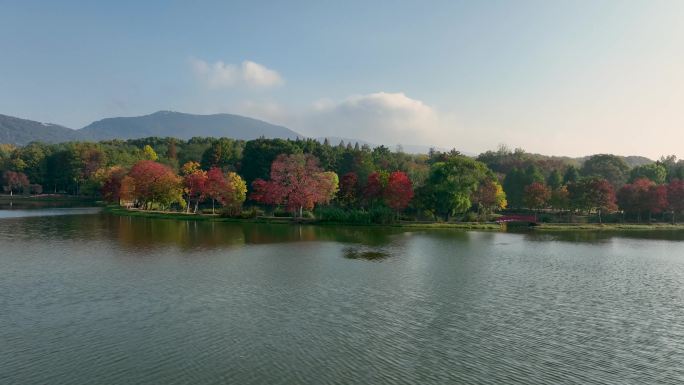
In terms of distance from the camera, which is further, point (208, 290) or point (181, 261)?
point (181, 261)

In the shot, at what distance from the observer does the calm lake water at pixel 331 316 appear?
18.3 m

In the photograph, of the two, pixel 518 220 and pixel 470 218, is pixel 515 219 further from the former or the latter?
pixel 470 218

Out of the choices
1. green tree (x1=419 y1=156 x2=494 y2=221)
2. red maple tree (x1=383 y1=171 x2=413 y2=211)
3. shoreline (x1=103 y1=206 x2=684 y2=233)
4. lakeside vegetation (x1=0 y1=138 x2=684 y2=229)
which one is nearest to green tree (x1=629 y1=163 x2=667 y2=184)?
lakeside vegetation (x1=0 y1=138 x2=684 y2=229)

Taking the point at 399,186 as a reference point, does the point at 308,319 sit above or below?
below

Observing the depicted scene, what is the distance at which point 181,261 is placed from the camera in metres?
39.6

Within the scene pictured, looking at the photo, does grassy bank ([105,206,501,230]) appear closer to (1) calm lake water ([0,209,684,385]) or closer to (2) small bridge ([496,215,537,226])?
(2) small bridge ([496,215,537,226])

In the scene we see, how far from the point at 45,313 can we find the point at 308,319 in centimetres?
1411

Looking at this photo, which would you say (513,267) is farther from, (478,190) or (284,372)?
(478,190)

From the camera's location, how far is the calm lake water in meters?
18.3

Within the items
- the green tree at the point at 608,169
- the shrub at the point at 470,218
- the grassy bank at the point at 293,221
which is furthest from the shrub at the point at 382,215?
the green tree at the point at 608,169

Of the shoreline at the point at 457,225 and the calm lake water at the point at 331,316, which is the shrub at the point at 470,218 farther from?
the calm lake water at the point at 331,316

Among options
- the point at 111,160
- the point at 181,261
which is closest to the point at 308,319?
the point at 181,261

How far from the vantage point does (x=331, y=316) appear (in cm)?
2500

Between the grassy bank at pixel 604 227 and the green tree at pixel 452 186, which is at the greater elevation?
the green tree at pixel 452 186
